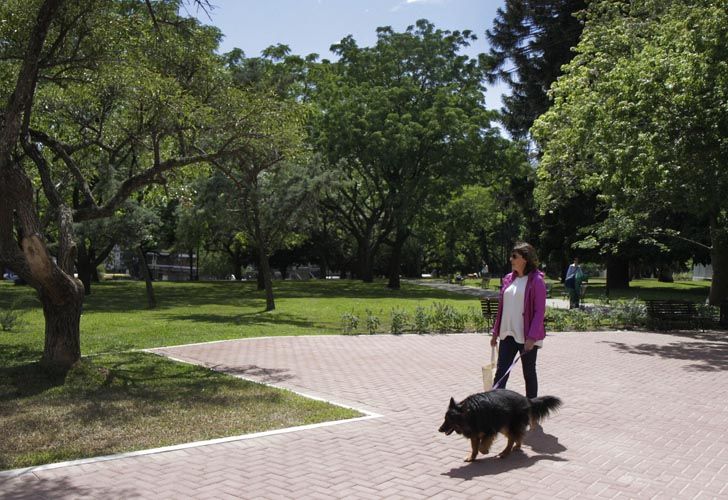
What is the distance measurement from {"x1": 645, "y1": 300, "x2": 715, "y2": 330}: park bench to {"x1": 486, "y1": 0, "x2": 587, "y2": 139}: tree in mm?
17921

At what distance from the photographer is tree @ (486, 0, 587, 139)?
103 ft

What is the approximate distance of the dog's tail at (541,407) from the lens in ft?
17.9

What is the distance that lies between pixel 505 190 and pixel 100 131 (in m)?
31.4

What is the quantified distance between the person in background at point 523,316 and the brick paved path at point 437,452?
0.75 meters

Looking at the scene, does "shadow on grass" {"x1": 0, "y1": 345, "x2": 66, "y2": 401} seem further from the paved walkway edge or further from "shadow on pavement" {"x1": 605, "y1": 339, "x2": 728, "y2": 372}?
"shadow on pavement" {"x1": 605, "y1": 339, "x2": 728, "y2": 372}

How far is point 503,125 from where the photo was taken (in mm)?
36344

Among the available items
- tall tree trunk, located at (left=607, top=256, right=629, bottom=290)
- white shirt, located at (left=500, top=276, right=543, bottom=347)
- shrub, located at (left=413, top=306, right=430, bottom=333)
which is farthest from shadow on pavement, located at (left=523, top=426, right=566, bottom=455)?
tall tree trunk, located at (left=607, top=256, right=629, bottom=290)

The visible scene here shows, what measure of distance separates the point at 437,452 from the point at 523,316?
155 centimetres

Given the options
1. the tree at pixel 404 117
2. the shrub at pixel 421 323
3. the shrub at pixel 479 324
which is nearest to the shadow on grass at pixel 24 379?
the shrub at pixel 421 323

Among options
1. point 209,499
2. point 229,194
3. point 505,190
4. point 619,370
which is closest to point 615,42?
point 619,370

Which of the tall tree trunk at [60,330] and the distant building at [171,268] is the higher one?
the distant building at [171,268]

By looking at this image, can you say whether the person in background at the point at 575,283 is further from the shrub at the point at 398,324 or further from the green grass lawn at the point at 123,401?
the green grass lawn at the point at 123,401

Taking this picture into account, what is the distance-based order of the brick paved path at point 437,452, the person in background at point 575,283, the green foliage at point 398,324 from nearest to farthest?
the brick paved path at point 437,452 → the green foliage at point 398,324 → the person in background at point 575,283

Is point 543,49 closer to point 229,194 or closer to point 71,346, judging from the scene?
point 229,194
